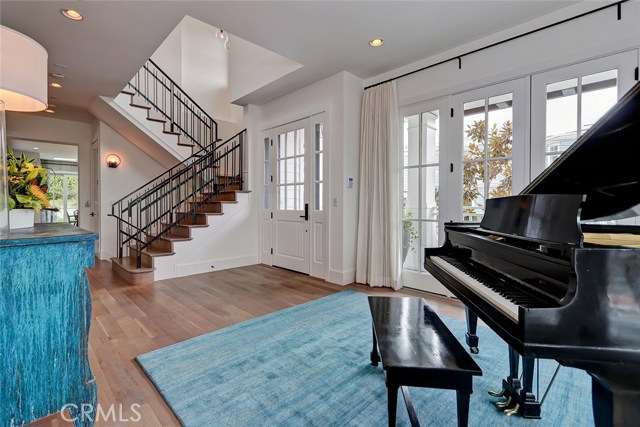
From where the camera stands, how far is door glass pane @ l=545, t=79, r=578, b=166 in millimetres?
2637

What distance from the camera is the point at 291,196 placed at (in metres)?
4.89

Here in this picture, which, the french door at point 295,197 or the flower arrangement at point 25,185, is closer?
the flower arrangement at point 25,185

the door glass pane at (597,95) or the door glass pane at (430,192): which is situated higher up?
the door glass pane at (597,95)

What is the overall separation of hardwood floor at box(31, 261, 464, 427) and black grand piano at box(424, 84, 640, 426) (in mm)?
1558

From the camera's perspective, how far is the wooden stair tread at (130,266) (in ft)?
13.4

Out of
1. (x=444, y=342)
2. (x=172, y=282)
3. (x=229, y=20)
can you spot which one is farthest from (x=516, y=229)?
(x=172, y=282)

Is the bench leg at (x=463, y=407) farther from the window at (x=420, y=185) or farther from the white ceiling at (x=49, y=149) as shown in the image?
the white ceiling at (x=49, y=149)

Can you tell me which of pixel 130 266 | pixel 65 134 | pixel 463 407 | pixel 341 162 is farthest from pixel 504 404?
pixel 65 134

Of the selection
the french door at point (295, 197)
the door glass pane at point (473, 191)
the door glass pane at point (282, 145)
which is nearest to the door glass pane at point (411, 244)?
the door glass pane at point (473, 191)

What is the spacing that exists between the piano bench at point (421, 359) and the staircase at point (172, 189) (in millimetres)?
3812

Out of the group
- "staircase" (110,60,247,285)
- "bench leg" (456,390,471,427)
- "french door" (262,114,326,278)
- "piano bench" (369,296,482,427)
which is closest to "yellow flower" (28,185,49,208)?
"piano bench" (369,296,482,427)

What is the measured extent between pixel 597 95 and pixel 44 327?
4083 millimetres

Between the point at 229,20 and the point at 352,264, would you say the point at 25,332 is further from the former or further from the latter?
the point at 352,264

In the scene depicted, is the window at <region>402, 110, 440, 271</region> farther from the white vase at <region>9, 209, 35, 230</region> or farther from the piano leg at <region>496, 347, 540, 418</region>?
the white vase at <region>9, 209, 35, 230</region>
